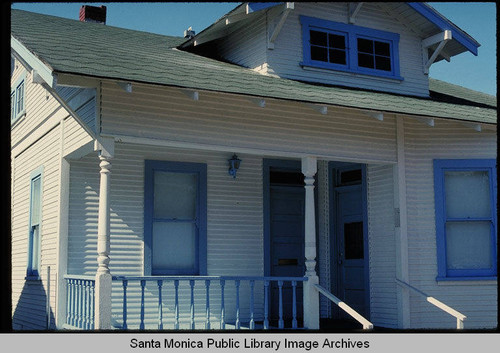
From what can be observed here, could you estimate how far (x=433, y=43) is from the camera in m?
13.1

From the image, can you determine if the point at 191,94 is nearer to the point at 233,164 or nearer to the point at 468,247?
the point at 233,164

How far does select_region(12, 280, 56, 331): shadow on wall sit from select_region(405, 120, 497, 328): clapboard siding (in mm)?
5901

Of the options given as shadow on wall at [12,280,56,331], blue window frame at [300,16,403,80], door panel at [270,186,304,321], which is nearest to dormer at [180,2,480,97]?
blue window frame at [300,16,403,80]

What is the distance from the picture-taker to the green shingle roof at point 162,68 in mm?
9078

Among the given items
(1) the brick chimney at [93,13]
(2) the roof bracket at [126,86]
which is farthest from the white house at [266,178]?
(1) the brick chimney at [93,13]

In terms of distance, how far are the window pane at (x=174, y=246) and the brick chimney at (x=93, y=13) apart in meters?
6.43

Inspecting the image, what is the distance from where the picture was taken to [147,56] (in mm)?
10781

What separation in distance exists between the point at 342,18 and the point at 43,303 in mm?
7131

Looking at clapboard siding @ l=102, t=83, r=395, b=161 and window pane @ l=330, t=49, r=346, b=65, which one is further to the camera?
window pane @ l=330, t=49, r=346, b=65

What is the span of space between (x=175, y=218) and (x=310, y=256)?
2.33 m

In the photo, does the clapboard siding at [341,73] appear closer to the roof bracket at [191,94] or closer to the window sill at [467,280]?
the roof bracket at [191,94]

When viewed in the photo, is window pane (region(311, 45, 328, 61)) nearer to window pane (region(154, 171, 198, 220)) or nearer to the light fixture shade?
the light fixture shade

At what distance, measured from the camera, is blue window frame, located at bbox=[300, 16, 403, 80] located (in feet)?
40.3

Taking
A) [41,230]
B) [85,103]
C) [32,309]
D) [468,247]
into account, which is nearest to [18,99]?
[41,230]
